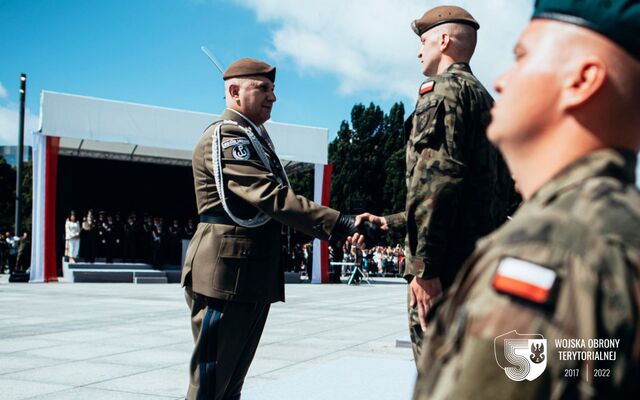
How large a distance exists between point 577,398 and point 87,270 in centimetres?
2148

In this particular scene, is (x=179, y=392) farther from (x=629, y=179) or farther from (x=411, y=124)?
(x=629, y=179)

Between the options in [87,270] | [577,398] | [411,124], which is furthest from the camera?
[87,270]

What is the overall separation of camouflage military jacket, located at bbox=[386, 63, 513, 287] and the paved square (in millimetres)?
2137

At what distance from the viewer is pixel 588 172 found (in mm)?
913

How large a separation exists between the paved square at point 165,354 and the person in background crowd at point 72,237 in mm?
10638

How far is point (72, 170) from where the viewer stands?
2792 centimetres

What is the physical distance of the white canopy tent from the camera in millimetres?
17734

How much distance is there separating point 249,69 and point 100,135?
16.0m

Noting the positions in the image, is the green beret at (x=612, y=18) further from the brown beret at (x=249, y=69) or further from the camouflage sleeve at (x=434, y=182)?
the brown beret at (x=249, y=69)

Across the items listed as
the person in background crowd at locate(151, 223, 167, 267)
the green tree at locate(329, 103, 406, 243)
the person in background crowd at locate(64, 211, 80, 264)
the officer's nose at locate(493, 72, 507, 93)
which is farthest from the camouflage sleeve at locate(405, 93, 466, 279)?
the green tree at locate(329, 103, 406, 243)

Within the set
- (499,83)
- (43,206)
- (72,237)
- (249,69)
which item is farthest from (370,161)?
(499,83)

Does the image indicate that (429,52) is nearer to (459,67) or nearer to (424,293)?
(459,67)

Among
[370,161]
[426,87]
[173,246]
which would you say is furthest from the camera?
[370,161]

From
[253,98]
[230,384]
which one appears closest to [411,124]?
[253,98]
